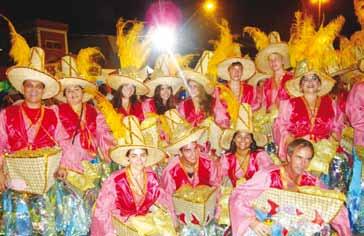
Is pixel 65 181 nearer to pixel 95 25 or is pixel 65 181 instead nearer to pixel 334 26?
pixel 334 26

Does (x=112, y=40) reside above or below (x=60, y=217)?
above

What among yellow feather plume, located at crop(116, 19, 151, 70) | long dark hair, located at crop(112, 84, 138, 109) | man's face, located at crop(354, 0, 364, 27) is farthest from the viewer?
yellow feather plume, located at crop(116, 19, 151, 70)

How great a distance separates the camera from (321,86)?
5426mm

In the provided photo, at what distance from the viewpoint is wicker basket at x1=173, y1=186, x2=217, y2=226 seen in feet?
14.6

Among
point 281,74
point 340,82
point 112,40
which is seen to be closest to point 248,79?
point 281,74

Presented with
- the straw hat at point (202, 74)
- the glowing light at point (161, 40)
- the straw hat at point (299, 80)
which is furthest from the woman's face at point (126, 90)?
the straw hat at point (299, 80)

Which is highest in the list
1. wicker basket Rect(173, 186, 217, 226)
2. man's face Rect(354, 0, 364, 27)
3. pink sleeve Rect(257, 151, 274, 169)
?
man's face Rect(354, 0, 364, 27)

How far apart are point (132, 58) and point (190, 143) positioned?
1968 millimetres

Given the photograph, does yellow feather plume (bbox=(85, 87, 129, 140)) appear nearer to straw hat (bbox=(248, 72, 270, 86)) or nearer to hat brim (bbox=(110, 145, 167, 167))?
hat brim (bbox=(110, 145, 167, 167))

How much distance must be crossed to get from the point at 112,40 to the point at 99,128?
2118cm

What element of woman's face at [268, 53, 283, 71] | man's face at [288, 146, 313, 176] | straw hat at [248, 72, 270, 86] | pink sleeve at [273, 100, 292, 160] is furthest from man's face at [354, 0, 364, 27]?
man's face at [288, 146, 313, 176]

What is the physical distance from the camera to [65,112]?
17.8 ft

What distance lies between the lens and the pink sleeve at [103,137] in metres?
5.59

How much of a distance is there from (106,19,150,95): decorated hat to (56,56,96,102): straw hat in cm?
42
